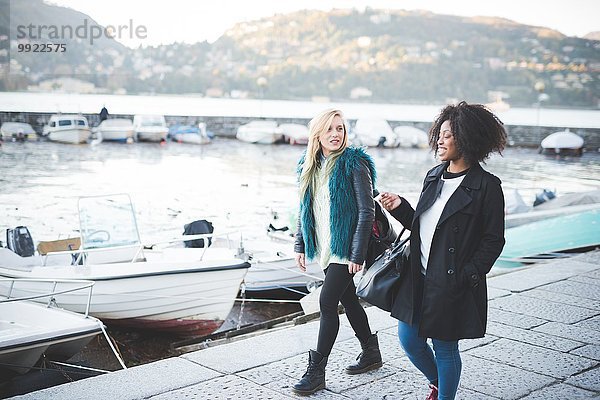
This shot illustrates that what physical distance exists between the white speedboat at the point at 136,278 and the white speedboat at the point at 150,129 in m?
43.8

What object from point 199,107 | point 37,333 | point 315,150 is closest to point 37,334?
point 37,333

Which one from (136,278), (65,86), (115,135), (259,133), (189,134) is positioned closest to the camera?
(136,278)

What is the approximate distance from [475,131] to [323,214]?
1.17 metres

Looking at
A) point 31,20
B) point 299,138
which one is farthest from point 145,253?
point 299,138

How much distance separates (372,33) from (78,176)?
3133 inches

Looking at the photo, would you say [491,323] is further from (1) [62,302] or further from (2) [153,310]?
(1) [62,302]

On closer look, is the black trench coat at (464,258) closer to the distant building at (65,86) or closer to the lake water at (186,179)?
the lake water at (186,179)

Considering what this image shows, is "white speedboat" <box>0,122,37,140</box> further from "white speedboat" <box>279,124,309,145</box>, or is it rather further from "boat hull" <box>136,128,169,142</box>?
"white speedboat" <box>279,124,309,145</box>

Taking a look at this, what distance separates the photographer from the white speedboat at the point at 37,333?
600cm

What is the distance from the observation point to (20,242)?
30.9 ft

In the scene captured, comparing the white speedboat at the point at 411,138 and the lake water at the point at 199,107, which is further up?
the lake water at the point at 199,107

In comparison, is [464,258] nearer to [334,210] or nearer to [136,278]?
[334,210]

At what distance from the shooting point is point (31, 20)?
82.2 feet

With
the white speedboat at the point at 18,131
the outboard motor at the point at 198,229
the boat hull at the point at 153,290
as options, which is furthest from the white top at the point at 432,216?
the white speedboat at the point at 18,131
